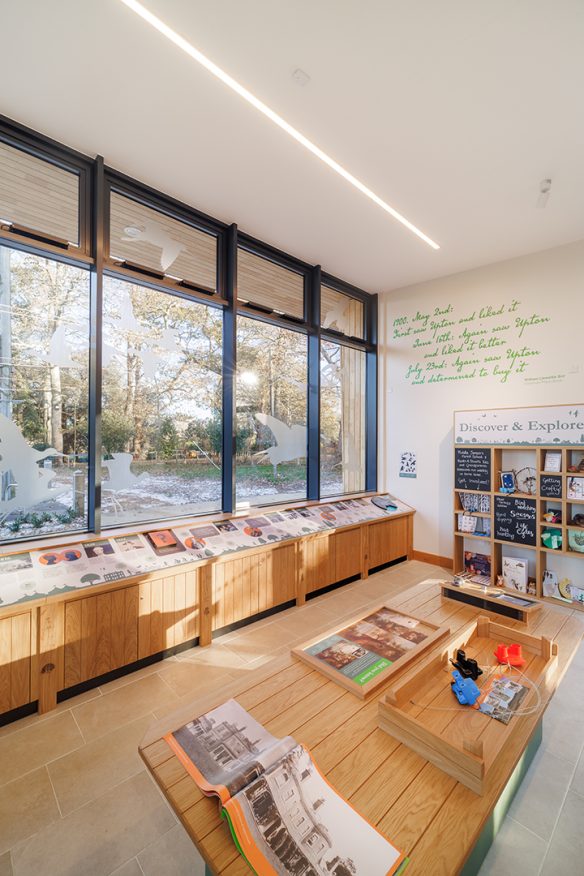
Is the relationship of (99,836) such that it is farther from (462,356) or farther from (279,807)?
(462,356)

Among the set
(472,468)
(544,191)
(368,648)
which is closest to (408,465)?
(472,468)

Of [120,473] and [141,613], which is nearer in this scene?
[141,613]

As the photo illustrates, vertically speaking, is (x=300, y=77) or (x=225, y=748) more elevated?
(x=300, y=77)

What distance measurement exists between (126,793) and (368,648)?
1.30 meters

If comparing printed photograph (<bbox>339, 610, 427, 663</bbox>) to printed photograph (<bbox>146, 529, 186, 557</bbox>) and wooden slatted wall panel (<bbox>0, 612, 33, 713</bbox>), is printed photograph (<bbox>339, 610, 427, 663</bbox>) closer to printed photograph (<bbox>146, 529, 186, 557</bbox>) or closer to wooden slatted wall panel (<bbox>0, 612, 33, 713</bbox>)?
printed photograph (<bbox>146, 529, 186, 557</bbox>)

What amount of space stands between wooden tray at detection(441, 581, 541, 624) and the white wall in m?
2.19

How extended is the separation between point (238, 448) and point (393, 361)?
2702 millimetres

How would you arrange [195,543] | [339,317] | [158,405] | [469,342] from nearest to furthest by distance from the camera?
[195,543], [158,405], [469,342], [339,317]

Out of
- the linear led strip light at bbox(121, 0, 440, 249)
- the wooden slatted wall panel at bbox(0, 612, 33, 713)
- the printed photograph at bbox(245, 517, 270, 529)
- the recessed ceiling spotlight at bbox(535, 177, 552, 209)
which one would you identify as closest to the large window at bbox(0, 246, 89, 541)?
the wooden slatted wall panel at bbox(0, 612, 33, 713)

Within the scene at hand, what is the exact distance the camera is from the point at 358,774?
1.33 metres

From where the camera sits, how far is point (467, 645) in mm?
2193

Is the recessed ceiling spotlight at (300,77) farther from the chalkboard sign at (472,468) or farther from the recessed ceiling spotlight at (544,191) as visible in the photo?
the chalkboard sign at (472,468)

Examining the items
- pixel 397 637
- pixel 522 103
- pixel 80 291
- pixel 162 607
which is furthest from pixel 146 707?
pixel 522 103

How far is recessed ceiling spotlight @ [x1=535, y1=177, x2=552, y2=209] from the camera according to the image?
311 centimetres
